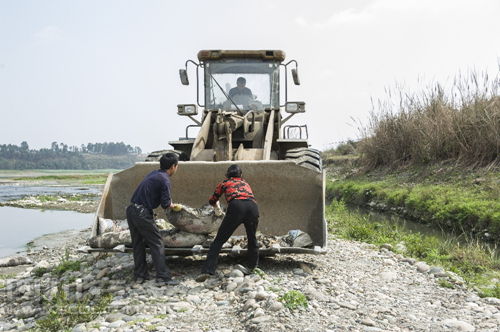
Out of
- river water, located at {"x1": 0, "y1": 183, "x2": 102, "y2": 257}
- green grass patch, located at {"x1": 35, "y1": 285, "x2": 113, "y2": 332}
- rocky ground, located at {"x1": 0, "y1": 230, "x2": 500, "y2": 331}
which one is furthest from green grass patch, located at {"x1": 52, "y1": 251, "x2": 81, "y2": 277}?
river water, located at {"x1": 0, "y1": 183, "x2": 102, "y2": 257}

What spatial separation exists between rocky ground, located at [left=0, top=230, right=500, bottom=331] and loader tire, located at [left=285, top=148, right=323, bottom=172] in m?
1.49

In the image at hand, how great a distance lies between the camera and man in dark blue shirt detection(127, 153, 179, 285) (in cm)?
591

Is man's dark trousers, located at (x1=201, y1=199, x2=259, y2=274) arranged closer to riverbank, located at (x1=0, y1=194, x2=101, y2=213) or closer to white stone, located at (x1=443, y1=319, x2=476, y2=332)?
white stone, located at (x1=443, y1=319, x2=476, y2=332)

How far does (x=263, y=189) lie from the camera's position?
7172 millimetres

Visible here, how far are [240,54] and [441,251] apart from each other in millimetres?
5170

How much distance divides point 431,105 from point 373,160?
11.4 feet

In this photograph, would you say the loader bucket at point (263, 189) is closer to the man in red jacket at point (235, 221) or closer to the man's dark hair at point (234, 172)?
the man's dark hair at point (234, 172)

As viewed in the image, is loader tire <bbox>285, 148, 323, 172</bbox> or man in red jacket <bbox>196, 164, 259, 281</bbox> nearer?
man in red jacket <bbox>196, 164, 259, 281</bbox>

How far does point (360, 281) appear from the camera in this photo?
6.05 meters

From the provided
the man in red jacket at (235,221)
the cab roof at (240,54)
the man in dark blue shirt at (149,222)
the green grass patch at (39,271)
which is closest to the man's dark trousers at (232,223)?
the man in red jacket at (235,221)

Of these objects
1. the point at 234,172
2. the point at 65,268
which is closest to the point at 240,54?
the point at 234,172

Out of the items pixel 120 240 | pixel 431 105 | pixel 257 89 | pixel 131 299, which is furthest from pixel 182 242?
pixel 431 105

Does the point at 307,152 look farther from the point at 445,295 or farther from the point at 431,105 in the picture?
the point at 431,105

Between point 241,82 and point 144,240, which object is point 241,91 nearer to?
point 241,82
